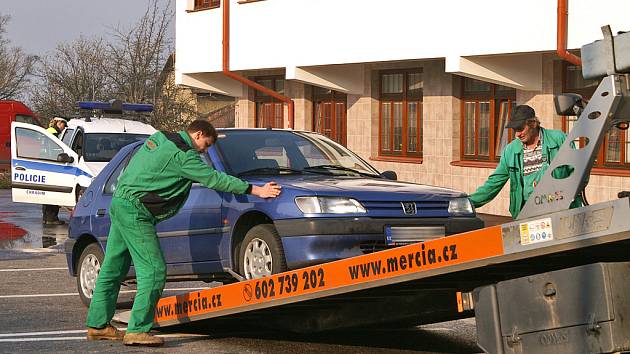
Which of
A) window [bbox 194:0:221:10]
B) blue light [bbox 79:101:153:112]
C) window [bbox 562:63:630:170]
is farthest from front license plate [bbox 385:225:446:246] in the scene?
window [bbox 194:0:221:10]

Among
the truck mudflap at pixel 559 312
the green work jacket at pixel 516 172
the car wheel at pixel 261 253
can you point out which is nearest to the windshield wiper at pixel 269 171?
the car wheel at pixel 261 253

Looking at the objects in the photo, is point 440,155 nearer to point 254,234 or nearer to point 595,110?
point 254,234

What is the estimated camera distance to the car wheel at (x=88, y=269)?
468 inches

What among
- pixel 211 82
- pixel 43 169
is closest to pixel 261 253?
pixel 43 169

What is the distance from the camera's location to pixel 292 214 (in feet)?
32.0

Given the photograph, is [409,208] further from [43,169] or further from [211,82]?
[211,82]

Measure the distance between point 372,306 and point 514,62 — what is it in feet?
42.5

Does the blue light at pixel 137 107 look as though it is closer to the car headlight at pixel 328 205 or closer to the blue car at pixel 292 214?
the blue car at pixel 292 214

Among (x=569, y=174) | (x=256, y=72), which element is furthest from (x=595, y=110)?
(x=256, y=72)

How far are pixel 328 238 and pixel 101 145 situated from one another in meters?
13.6

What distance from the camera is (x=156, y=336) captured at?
986 cm

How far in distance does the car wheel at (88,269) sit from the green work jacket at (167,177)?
2.10 m

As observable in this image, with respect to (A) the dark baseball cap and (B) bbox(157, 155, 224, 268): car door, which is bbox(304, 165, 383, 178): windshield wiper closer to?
(B) bbox(157, 155, 224, 268): car door

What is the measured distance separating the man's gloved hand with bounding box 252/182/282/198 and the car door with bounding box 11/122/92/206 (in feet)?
41.5
